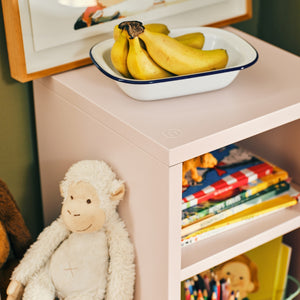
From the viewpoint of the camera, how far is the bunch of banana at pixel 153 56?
1014mm

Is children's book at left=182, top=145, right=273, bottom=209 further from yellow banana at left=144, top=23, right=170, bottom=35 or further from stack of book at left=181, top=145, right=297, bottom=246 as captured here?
yellow banana at left=144, top=23, right=170, bottom=35

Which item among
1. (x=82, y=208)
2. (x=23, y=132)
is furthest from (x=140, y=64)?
(x=23, y=132)

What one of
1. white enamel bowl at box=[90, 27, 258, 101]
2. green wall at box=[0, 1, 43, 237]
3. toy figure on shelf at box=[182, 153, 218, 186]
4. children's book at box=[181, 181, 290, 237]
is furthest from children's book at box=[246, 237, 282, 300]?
green wall at box=[0, 1, 43, 237]

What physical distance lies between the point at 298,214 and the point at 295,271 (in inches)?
8.7

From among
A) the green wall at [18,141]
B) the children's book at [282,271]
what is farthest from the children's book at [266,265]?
the green wall at [18,141]


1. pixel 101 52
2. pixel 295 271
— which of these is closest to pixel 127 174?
pixel 101 52

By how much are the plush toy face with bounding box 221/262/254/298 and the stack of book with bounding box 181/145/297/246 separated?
176mm

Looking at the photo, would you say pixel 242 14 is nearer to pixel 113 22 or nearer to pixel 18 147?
pixel 113 22

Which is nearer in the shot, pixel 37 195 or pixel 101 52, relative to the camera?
pixel 101 52

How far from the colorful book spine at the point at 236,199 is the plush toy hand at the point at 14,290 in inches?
12.8

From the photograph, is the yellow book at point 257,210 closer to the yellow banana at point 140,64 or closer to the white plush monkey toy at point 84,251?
the white plush monkey toy at point 84,251

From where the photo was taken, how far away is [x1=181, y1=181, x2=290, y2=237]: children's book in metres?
1.12

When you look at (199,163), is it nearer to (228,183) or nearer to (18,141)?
(228,183)

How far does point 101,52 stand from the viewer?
3.67ft
